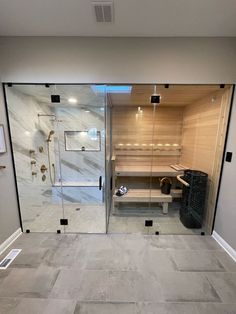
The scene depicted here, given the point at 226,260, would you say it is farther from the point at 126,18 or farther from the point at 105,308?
the point at 126,18

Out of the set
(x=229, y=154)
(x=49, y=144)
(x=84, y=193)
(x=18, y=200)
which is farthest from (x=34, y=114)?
(x=229, y=154)

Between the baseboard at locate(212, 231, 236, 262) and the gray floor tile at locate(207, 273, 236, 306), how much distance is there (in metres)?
0.30

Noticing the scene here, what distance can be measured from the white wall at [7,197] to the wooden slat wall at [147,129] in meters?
2.04

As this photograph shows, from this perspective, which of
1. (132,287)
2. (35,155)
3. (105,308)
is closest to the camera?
(105,308)

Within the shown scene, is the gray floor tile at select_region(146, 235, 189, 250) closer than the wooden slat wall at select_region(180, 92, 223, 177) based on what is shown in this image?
Yes

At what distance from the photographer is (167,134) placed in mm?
3422

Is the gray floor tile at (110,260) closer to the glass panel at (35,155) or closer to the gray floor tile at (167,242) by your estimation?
the gray floor tile at (167,242)

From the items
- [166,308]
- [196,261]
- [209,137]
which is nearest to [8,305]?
[166,308]

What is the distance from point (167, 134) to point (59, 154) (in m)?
2.65

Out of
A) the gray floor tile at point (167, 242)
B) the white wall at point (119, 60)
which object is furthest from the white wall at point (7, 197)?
the gray floor tile at point (167, 242)

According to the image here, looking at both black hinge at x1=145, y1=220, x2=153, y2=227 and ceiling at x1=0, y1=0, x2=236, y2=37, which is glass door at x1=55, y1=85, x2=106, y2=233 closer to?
black hinge at x1=145, y1=220, x2=153, y2=227

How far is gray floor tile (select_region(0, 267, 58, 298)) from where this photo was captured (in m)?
1.44

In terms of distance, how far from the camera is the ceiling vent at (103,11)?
1.44 meters

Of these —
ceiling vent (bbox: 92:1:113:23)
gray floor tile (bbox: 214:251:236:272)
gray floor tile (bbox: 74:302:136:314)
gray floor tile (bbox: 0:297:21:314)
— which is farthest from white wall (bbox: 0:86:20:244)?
gray floor tile (bbox: 214:251:236:272)
